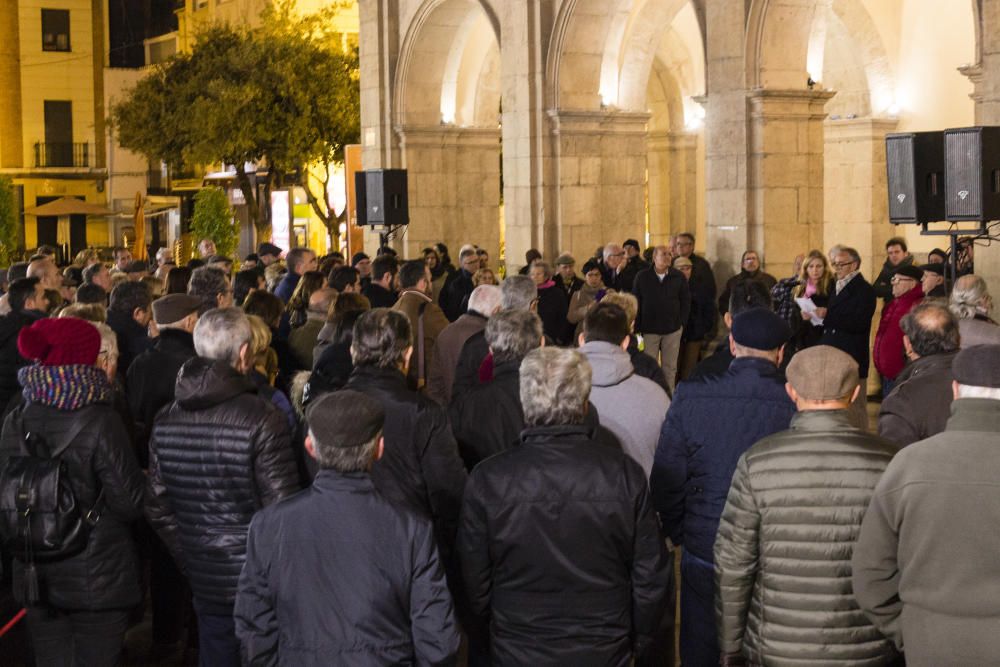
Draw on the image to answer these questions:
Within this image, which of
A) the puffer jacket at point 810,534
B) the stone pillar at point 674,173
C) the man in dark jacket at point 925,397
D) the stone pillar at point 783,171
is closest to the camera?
the puffer jacket at point 810,534

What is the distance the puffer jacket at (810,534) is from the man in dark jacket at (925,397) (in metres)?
1.54

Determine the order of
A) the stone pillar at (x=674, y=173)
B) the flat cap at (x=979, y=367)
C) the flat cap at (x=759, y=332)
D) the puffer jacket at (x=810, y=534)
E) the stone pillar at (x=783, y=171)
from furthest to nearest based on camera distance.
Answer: the stone pillar at (x=674, y=173)
the stone pillar at (x=783, y=171)
the flat cap at (x=759, y=332)
the puffer jacket at (x=810, y=534)
the flat cap at (x=979, y=367)

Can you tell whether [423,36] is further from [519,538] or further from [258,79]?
[519,538]

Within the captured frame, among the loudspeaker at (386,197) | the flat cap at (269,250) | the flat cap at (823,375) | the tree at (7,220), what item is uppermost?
the tree at (7,220)

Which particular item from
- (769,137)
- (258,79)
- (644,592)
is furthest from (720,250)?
(258,79)

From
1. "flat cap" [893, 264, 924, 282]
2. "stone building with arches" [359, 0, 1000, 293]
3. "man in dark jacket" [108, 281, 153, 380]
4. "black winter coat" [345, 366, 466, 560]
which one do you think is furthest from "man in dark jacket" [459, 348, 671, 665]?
"stone building with arches" [359, 0, 1000, 293]

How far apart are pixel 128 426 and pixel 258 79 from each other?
22.8 metres

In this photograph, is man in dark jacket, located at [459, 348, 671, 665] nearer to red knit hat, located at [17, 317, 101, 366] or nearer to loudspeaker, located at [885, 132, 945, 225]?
red knit hat, located at [17, 317, 101, 366]

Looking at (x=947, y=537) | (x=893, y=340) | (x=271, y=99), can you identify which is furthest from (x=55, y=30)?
(x=947, y=537)

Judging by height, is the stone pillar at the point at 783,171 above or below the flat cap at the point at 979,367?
above

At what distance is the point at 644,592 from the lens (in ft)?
14.3

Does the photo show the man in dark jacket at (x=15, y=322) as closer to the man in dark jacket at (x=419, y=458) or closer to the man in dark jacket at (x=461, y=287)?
the man in dark jacket at (x=419, y=458)

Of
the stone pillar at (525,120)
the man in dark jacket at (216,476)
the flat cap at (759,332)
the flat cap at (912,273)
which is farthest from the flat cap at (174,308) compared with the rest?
the stone pillar at (525,120)

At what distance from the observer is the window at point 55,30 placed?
162 ft
